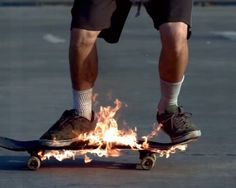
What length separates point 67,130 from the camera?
6785mm

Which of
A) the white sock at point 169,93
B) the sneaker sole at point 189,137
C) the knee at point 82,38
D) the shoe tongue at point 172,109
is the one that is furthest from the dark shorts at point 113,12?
the sneaker sole at point 189,137

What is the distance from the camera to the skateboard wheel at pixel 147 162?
22.1 feet

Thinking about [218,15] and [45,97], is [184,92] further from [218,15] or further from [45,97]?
[218,15]

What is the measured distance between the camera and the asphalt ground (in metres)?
6.66

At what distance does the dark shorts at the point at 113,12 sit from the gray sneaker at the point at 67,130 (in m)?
0.60

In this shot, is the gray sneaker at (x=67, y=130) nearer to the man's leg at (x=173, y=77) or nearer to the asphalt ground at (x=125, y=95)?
the asphalt ground at (x=125, y=95)

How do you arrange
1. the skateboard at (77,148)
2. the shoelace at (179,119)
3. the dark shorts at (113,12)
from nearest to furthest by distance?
the dark shorts at (113,12) < the skateboard at (77,148) < the shoelace at (179,119)

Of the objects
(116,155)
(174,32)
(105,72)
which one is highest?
(174,32)

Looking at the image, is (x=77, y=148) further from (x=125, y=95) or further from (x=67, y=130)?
(x=125, y=95)

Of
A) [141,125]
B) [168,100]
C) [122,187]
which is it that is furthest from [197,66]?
[122,187]

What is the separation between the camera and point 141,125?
28.4 ft

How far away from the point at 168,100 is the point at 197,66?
5.52 metres

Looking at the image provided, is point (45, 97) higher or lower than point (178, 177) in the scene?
lower

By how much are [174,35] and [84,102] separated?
2.44 feet
